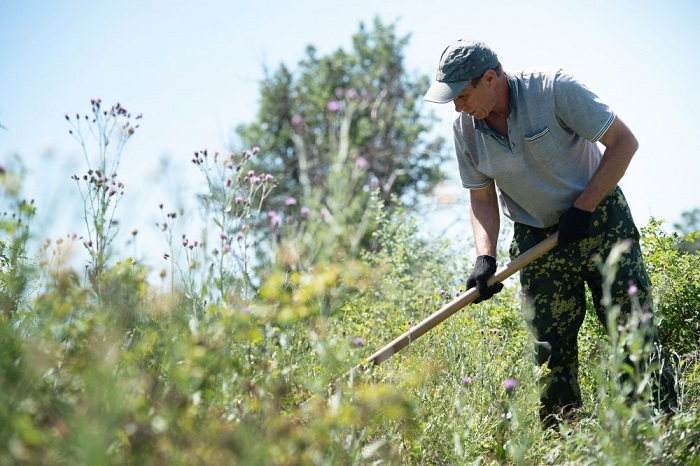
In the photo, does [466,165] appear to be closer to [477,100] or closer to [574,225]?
[477,100]

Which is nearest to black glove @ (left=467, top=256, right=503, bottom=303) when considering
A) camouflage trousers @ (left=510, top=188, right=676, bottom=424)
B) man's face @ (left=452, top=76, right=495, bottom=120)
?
camouflage trousers @ (left=510, top=188, right=676, bottom=424)

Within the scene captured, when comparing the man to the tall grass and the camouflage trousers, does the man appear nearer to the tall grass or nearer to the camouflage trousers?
the camouflage trousers

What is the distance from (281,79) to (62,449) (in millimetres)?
19342

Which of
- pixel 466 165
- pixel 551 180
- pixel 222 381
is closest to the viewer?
pixel 222 381

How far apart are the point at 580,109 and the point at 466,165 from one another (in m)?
0.71

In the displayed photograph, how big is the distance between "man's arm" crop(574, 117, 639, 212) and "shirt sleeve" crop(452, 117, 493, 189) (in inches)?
23.6

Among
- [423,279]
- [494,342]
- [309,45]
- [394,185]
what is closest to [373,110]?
[394,185]

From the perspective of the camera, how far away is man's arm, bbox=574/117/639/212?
3.34 m

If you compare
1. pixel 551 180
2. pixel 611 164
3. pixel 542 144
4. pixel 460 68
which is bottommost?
pixel 611 164

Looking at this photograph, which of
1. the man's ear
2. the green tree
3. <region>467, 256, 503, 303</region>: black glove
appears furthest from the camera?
the green tree

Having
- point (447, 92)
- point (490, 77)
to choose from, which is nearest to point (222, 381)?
point (447, 92)

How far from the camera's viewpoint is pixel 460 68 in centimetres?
338

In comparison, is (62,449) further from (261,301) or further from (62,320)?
(261,301)

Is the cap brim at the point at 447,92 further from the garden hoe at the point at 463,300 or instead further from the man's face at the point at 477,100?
the garden hoe at the point at 463,300
